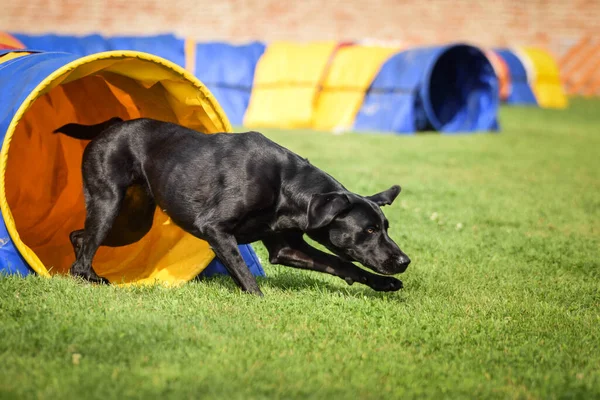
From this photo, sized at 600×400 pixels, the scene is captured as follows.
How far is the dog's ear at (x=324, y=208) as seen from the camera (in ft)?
16.3

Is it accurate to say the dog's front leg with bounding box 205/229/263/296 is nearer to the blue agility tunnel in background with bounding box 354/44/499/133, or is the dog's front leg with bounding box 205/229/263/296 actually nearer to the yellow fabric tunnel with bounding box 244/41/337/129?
the blue agility tunnel in background with bounding box 354/44/499/133

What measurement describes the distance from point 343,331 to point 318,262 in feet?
3.67

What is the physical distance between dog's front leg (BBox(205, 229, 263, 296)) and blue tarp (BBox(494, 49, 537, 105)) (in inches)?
833

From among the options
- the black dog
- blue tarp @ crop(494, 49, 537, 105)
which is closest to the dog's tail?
the black dog

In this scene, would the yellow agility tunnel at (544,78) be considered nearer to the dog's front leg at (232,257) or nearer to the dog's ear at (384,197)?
the dog's ear at (384,197)

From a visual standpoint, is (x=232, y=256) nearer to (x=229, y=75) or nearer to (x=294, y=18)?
(x=229, y=75)

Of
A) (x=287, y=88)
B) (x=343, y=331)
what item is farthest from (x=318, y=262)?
(x=287, y=88)

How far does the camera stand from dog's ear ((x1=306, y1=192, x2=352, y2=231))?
4.97 meters

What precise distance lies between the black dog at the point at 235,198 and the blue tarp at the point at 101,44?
28.7ft

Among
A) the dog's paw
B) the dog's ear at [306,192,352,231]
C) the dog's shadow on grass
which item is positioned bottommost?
the dog's shadow on grass

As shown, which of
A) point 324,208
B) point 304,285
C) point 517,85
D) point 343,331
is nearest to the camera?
point 343,331

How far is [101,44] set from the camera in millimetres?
15125

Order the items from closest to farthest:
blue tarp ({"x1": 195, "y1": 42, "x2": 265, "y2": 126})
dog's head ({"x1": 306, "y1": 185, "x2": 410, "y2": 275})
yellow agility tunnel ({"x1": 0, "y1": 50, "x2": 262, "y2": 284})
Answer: dog's head ({"x1": 306, "y1": 185, "x2": 410, "y2": 275}), yellow agility tunnel ({"x1": 0, "y1": 50, "x2": 262, "y2": 284}), blue tarp ({"x1": 195, "y1": 42, "x2": 265, "y2": 126})

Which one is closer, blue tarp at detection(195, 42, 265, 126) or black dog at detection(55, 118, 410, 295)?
black dog at detection(55, 118, 410, 295)
